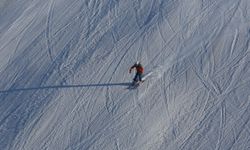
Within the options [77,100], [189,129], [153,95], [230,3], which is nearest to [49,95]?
[77,100]

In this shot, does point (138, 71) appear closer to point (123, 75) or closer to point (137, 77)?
point (137, 77)

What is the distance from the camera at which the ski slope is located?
766 inches

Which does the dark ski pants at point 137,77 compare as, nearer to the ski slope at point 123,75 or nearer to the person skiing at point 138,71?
the person skiing at point 138,71

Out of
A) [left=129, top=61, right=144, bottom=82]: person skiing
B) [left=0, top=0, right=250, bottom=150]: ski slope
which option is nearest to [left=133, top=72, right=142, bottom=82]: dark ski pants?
[left=129, top=61, right=144, bottom=82]: person skiing

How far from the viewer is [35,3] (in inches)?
1044

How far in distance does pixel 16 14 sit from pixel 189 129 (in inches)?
454

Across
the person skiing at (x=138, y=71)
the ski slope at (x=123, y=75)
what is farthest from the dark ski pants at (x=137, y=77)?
the ski slope at (x=123, y=75)

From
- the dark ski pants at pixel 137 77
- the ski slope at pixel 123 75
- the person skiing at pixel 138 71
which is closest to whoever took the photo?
the ski slope at pixel 123 75

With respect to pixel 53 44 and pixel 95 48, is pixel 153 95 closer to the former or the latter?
pixel 95 48

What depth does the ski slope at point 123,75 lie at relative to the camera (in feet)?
63.8

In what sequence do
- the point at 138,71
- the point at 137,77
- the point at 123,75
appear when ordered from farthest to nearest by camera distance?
the point at 123,75
the point at 137,77
the point at 138,71

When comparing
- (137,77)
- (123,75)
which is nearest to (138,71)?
(137,77)

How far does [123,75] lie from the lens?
21.7m

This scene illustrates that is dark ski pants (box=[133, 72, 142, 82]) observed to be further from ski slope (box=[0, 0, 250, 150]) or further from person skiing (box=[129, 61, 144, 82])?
ski slope (box=[0, 0, 250, 150])
